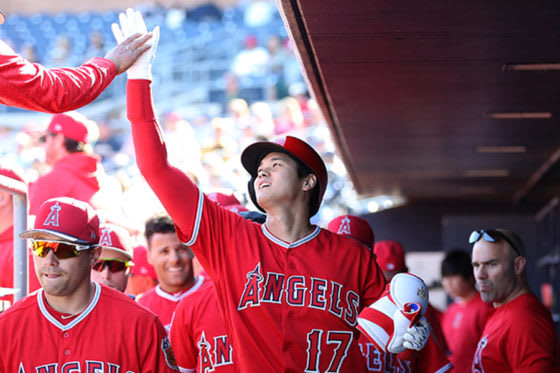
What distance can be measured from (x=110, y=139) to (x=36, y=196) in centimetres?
1466

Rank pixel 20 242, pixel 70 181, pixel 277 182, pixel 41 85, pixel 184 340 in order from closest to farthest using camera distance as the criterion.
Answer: pixel 41 85 → pixel 277 182 → pixel 20 242 → pixel 184 340 → pixel 70 181

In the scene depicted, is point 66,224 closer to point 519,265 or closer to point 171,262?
point 171,262

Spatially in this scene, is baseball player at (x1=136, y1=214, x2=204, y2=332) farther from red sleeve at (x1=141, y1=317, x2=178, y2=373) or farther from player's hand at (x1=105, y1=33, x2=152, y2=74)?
player's hand at (x1=105, y1=33, x2=152, y2=74)

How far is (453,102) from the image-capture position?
21.9 feet

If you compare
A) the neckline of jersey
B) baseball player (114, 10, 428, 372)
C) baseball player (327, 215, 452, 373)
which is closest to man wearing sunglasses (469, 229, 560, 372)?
baseball player (327, 215, 452, 373)

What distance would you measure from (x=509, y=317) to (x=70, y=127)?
3.24 meters

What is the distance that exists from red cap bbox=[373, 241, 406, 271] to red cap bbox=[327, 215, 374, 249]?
928mm

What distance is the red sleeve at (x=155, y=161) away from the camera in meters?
3.22

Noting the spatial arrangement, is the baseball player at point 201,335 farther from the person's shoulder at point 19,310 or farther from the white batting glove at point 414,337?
the white batting glove at point 414,337

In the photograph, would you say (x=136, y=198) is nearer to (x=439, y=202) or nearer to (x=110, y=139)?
(x=439, y=202)

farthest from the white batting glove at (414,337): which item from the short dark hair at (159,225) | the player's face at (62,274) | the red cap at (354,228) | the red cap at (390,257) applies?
the red cap at (390,257)

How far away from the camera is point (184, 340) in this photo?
4234 mm

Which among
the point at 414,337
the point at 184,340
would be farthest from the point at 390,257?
the point at 414,337

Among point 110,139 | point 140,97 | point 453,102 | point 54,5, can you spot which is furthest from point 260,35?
point 140,97
